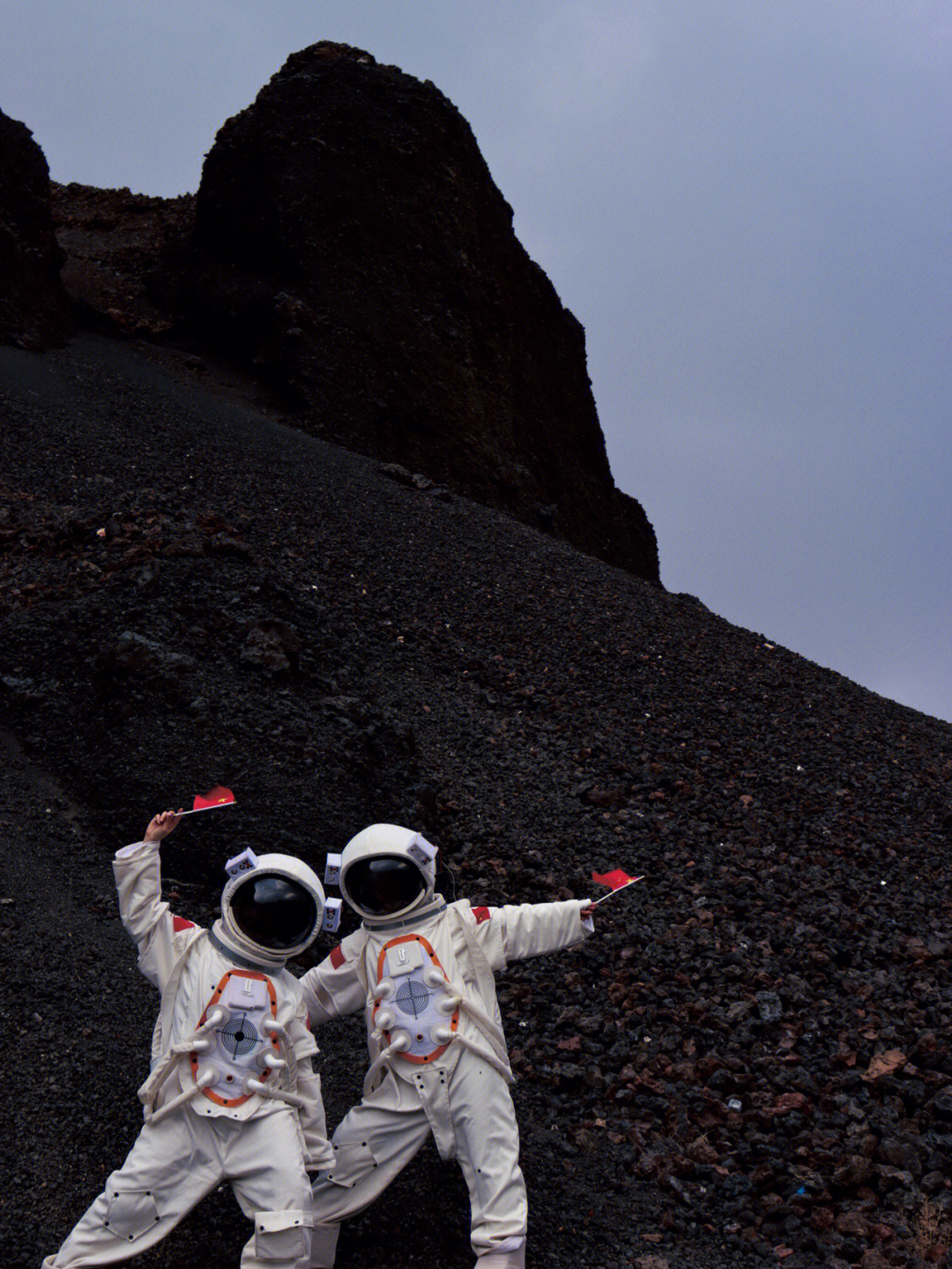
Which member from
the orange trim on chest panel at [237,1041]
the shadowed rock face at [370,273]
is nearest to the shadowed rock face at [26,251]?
the shadowed rock face at [370,273]

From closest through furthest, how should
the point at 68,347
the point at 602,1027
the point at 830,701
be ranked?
the point at 602,1027
the point at 830,701
the point at 68,347

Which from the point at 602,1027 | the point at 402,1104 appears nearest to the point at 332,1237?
the point at 402,1104

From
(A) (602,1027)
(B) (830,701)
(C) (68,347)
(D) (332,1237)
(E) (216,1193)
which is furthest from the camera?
(C) (68,347)

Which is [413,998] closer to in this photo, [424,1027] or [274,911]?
[424,1027]

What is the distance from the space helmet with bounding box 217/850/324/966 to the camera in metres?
4.51

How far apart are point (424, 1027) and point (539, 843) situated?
392 centimetres

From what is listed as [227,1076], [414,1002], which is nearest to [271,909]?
[227,1076]

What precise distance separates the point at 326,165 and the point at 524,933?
76.5 ft

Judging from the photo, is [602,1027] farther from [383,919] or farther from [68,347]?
[68,347]

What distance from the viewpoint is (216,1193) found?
490cm

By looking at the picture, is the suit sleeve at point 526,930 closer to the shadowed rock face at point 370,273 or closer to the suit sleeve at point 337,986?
the suit sleeve at point 337,986

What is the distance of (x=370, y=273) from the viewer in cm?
2436

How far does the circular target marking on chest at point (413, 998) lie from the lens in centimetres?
467

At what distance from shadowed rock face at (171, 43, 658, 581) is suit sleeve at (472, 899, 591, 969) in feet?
60.8
